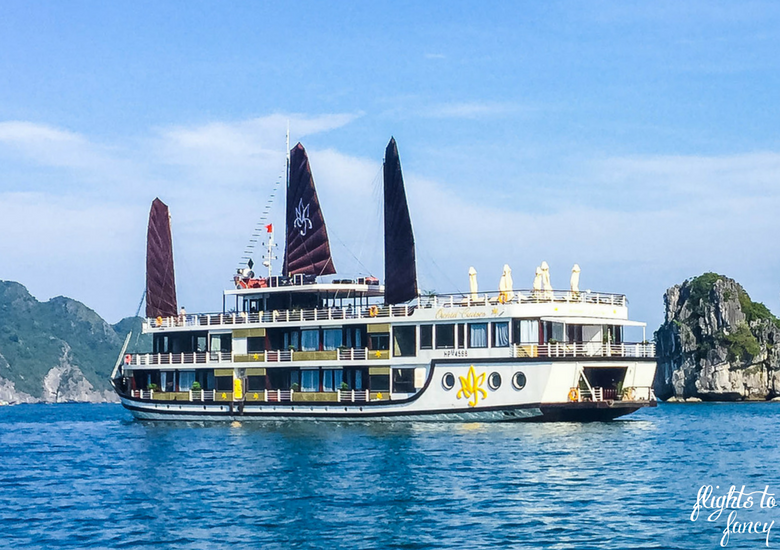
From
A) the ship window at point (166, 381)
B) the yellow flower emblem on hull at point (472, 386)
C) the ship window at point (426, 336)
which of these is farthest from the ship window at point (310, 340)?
the ship window at point (166, 381)

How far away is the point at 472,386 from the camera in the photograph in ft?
130

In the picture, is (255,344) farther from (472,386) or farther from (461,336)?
(472,386)

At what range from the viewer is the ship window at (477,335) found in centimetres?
3994

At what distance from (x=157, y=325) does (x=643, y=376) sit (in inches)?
902

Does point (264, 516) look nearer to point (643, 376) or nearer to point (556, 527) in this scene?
point (556, 527)

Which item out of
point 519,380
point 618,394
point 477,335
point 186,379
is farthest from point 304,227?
point 618,394

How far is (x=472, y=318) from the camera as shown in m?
40.1

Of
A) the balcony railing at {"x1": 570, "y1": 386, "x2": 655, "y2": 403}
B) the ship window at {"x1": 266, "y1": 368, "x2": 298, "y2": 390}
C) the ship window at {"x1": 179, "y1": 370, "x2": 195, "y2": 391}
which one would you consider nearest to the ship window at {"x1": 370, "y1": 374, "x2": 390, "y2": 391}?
the ship window at {"x1": 266, "y1": 368, "x2": 298, "y2": 390}

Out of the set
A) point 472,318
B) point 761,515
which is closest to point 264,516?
point 761,515

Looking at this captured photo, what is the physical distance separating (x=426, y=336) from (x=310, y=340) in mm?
5810

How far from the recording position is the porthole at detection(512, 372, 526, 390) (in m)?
38.8

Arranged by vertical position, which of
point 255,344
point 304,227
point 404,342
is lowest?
point 404,342

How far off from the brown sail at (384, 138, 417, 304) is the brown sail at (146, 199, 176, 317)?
14.6 meters

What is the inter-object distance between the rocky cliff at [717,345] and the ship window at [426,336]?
7438 centimetres
